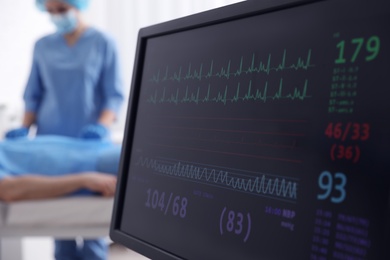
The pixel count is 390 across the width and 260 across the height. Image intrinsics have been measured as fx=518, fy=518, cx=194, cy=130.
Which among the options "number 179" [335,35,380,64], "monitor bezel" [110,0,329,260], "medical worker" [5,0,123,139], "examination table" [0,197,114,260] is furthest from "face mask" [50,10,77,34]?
"number 179" [335,35,380,64]

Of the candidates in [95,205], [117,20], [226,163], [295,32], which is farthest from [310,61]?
[117,20]

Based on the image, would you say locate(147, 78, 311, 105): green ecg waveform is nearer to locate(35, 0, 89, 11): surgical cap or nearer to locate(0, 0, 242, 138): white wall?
locate(35, 0, 89, 11): surgical cap

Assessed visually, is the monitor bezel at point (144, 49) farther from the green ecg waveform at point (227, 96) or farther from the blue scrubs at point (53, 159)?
the blue scrubs at point (53, 159)

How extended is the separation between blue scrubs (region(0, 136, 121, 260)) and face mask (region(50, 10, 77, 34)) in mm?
593

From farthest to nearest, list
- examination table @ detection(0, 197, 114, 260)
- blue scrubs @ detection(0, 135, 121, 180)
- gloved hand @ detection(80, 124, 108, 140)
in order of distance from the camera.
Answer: gloved hand @ detection(80, 124, 108, 140) → blue scrubs @ detection(0, 135, 121, 180) → examination table @ detection(0, 197, 114, 260)

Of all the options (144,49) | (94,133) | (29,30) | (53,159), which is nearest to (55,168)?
(53,159)

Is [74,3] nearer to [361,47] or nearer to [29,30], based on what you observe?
[29,30]

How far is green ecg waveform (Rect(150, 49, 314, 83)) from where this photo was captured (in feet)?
1.66

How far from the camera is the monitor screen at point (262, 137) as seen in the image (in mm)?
427

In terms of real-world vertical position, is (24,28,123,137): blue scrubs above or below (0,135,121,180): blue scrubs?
above

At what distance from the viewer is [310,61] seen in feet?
1.62

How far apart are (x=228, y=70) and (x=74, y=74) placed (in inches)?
68.8

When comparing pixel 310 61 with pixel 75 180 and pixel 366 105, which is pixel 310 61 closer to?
pixel 366 105

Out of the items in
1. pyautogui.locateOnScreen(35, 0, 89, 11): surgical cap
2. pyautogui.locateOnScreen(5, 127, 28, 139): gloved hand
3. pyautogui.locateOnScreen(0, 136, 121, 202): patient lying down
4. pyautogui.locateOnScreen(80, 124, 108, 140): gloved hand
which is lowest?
pyautogui.locateOnScreen(0, 136, 121, 202): patient lying down
